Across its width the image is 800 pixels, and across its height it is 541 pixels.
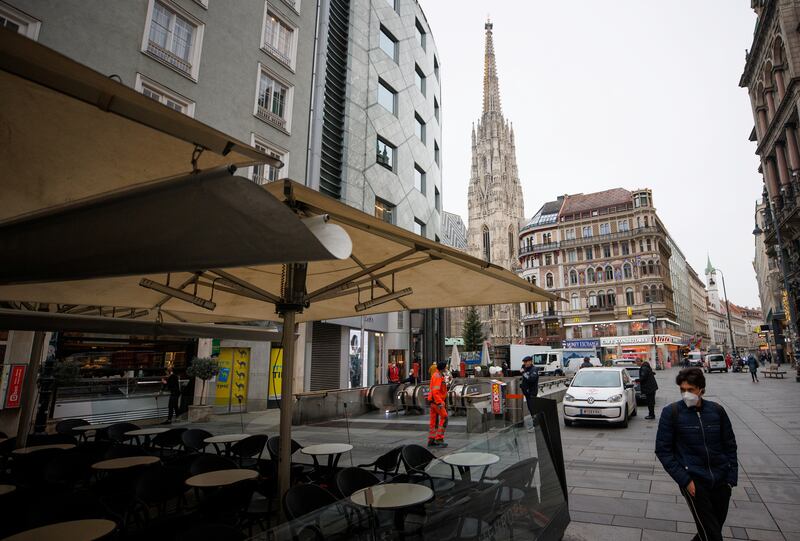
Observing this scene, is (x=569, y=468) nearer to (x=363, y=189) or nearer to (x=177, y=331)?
(x=177, y=331)

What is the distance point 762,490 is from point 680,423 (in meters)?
4.37

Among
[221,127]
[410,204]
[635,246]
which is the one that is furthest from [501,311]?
[221,127]

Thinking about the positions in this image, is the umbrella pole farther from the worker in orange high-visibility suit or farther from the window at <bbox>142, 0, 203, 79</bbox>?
the window at <bbox>142, 0, 203, 79</bbox>

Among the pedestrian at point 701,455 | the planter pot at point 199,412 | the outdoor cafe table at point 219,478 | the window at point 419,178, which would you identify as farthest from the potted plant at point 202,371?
the window at point 419,178

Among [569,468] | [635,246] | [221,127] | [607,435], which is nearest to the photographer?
[569,468]

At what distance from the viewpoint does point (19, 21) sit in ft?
39.9

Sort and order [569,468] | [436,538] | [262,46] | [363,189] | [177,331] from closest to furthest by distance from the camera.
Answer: [436,538] → [177,331] → [569,468] → [262,46] → [363,189]

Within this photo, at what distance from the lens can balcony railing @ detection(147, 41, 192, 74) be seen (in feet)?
50.3

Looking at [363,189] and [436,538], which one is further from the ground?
[363,189]

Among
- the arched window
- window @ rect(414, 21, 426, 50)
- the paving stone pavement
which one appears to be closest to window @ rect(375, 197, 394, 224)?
the paving stone pavement

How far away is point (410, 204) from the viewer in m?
29.3

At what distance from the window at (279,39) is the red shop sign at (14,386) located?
1539cm

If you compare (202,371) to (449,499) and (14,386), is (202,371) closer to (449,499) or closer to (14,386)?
(14,386)

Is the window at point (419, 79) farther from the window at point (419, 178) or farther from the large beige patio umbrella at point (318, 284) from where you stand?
the large beige patio umbrella at point (318, 284)
